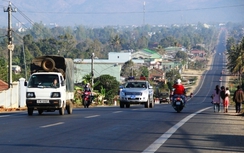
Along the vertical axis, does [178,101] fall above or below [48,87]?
below

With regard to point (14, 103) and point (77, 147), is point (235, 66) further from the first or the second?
point (77, 147)

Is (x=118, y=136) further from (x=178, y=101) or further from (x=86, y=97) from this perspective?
(x=86, y=97)

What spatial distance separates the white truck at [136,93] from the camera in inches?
1490

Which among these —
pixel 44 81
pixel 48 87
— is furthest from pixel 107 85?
pixel 48 87

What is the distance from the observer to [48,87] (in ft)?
86.4

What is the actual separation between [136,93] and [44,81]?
1178 cm

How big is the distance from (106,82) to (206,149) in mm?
66257

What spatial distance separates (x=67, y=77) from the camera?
2955 cm

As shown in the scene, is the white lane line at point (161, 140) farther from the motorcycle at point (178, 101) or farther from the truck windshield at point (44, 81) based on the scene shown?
the motorcycle at point (178, 101)

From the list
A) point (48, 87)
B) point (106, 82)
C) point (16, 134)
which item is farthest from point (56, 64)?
point (106, 82)

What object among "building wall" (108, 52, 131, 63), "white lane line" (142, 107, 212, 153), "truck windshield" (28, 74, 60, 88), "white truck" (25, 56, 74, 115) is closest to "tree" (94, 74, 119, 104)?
"white truck" (25, 56, 74, 115)

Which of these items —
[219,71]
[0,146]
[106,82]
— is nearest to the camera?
[0,146]

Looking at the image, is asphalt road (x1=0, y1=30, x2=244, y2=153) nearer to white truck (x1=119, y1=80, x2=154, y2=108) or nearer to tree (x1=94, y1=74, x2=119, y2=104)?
white truck (x1=119, y1=80, x2=154, y2=108)

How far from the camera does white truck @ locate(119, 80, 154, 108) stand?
37844mm
